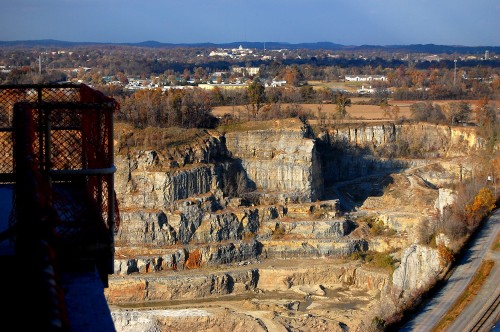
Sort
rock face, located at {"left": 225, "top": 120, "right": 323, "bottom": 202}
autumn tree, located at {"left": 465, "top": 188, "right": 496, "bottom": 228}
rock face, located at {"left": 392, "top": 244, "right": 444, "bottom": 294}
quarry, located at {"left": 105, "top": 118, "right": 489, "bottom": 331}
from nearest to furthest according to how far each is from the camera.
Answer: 1. rock face, located at {"left": 392, "top": 244, "right": 444, "bottom": 294}
2. autumn tree, located at {"left": 465, "top": 188, "right": 496, "bottom": 228}
3. quarry, located at {"left": 105, "top": 118, "right": 489, "bottom": 331}
4. rock face, located at {"left": 225, "top": 120, "right": 323, "bottom": 202}

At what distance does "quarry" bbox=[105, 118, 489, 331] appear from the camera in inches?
1060

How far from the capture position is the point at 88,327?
3.34 metres

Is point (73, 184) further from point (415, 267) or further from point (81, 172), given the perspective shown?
point (415, 267)

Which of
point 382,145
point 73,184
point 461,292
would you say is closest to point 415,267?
point 461,292

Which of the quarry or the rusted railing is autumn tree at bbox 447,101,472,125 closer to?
the quarry

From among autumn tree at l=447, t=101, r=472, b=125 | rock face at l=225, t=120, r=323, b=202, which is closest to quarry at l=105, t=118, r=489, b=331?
rock face at l=225, t=120, r=323, b=202

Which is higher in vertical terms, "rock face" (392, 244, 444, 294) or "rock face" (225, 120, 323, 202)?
"rock face" (225, 120, 323, 202)

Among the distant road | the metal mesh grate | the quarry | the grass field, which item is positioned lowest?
the quarry

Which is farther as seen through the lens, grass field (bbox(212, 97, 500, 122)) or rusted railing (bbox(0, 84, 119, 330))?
grass field (bbox(212, 97, 500, 122))

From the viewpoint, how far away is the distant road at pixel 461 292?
16688 mm

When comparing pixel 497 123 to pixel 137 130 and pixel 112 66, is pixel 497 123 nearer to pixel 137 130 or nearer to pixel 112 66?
pixel 137 130

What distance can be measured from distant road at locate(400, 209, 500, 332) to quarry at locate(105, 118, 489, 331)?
925 mm

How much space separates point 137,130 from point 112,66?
7012cm

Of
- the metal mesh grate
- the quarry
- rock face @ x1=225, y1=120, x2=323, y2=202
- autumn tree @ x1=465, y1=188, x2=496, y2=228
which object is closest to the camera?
the metal mesh grate
